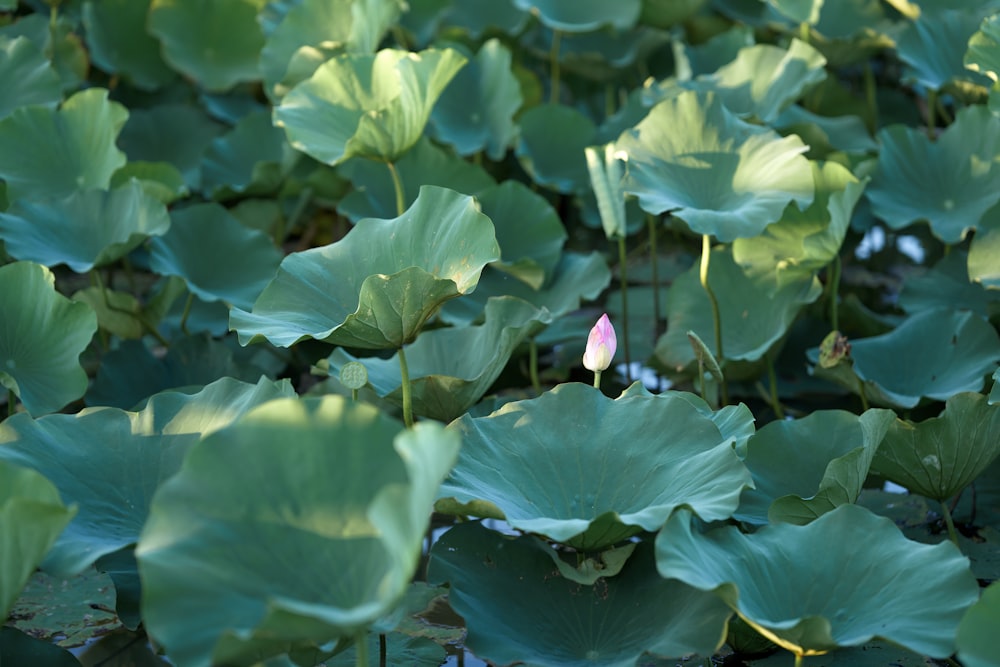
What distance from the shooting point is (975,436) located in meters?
1.88

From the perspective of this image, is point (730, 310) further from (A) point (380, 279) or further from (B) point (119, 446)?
(B) point (119, 446)

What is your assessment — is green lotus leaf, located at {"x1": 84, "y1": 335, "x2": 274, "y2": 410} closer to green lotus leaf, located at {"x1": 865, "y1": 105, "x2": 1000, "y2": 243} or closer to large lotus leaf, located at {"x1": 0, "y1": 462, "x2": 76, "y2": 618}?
large lotus leaf, located at {"x1": 0, "y1": 462, "x2": 76, "y2": 618}

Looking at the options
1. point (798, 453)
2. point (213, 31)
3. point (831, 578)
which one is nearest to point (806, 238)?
point (798, 453)

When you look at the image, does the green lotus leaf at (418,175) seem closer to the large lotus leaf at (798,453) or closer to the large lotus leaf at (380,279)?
the large lotus leaf at (380,279)

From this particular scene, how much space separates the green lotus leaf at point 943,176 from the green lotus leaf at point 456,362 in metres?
0.99

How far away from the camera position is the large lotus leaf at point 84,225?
2.32 metres

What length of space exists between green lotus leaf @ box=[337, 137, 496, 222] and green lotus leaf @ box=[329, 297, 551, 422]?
615 millimetres

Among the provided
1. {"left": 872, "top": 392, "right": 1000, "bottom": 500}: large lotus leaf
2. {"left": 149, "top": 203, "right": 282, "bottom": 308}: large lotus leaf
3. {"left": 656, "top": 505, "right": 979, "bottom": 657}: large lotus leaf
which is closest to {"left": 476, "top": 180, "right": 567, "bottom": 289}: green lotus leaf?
{"left": 149, "top": 203, "right": 282, "bottom": 308}: large lotus leaf

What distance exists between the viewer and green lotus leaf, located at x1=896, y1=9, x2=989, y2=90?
300 cm

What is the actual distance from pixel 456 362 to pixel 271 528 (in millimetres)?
886

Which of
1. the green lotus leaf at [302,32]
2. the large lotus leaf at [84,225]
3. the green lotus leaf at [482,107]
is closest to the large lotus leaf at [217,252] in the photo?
the large lotus leaf at [84,225]

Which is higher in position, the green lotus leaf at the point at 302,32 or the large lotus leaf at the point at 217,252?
the green lotus leaf at the point at 302,32

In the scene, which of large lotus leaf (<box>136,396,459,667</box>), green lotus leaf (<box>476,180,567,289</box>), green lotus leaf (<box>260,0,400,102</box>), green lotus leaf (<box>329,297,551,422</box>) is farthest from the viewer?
green lotus leaf (<box>260,0,400,102</box>)

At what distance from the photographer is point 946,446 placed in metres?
1.88
